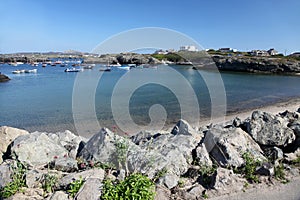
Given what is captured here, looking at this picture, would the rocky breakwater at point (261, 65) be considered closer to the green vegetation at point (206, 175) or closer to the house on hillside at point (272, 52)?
the house on hillside at point (272, 52)

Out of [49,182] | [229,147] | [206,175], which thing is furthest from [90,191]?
[229,147]

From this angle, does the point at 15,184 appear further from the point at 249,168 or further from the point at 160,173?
the point at 249,168

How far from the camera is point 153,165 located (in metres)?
5.64

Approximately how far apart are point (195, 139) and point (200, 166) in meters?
1.27

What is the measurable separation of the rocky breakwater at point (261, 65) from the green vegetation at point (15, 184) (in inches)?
3482

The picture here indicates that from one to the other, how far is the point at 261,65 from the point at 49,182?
92607 mm

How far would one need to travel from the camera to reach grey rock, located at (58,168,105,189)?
4961 mm

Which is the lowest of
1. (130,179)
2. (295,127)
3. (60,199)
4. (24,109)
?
(24,109)

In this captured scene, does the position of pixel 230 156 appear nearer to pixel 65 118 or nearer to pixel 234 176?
pixel 234 176

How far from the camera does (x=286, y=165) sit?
20.4ft

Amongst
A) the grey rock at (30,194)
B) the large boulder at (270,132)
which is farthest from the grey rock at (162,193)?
the large boulder at (270,132)

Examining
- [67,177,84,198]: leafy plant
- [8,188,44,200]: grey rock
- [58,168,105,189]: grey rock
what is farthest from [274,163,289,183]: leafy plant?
[8,188,44,200]: grey rock

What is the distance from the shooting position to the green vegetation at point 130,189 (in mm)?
4410

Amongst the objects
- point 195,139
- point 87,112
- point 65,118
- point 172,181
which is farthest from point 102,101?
point 172,181
